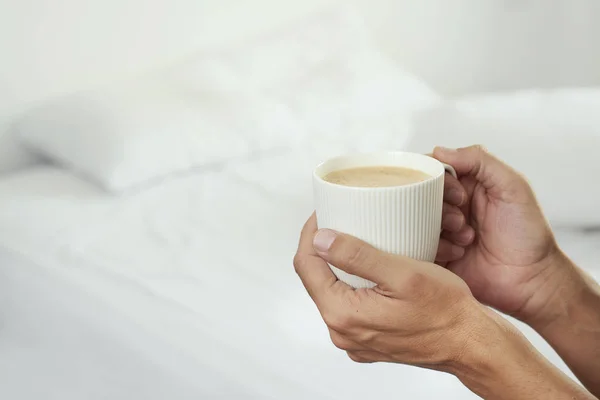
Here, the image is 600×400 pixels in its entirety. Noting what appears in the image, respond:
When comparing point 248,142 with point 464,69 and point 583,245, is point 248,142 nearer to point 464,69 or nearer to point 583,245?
point 583,245

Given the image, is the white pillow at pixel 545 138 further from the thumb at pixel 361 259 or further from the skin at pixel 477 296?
the thumb at pixel 361 259

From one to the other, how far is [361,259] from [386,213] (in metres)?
0.05

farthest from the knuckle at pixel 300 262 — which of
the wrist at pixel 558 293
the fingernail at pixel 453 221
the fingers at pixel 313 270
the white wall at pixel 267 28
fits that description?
the white wall at pixel 267 28

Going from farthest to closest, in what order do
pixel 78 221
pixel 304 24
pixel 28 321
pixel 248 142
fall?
pixel 304 24 → pixel 248 142 → pixel 78 221 → pixel 28 321

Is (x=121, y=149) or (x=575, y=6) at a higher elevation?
(x=575, y=6)

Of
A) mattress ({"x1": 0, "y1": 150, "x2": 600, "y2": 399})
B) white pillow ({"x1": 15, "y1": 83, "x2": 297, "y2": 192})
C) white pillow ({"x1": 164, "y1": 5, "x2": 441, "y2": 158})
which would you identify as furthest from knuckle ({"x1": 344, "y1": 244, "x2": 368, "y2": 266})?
white pillow ({"x1": 164, "y1": 5, "x2": 441, "y2": 158})

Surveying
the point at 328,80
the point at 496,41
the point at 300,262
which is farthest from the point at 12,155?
the point at 496,41

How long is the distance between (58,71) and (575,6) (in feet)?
5.31

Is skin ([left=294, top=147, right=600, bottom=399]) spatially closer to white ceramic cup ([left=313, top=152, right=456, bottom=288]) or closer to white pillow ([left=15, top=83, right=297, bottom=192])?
white ceramic cup ([left=313, top=152, right=456, bottom=288])

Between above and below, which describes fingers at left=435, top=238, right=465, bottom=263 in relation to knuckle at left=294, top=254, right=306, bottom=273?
below

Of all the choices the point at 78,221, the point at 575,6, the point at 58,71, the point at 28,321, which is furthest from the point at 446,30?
the point at 28,321

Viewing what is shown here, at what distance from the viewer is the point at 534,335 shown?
921mm

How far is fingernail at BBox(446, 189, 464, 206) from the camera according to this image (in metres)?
0.84

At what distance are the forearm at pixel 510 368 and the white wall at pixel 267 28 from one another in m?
1.21
